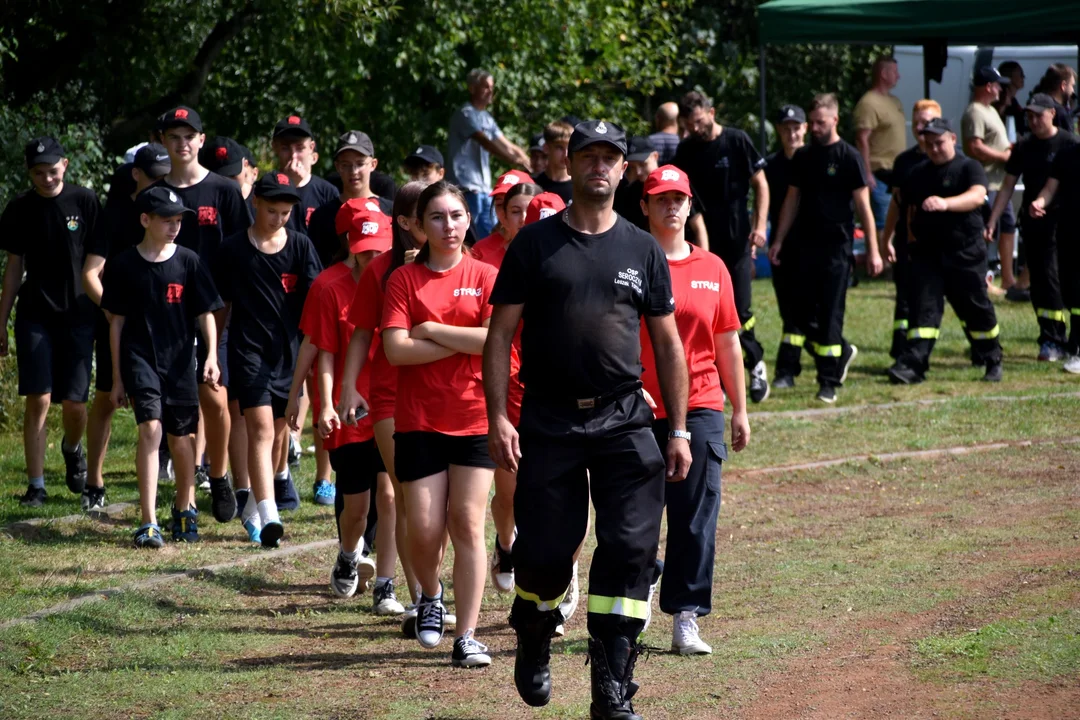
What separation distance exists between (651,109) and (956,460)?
18.6 m

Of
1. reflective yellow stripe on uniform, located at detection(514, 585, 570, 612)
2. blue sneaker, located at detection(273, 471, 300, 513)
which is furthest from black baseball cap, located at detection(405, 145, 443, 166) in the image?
reflective yellow stripe on uniform, located at detection(514, 585, 570, 612)

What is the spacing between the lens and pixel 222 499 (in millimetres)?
9445

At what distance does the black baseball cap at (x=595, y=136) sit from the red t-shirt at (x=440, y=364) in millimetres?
1124

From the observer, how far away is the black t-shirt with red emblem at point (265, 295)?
350 inches

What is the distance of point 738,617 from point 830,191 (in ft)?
21.9

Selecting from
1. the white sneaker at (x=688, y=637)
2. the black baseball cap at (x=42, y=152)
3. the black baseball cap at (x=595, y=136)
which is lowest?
the white sneaker at (x=688, y=637)

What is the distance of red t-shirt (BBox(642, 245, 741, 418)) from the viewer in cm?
646

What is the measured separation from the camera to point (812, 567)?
801 centimetres

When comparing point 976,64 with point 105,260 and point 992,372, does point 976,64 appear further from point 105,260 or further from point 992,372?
point 105,260

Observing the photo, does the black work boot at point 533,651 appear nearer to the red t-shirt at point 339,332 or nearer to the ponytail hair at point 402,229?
the ponytail hair at point 402,229

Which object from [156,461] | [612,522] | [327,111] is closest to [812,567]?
[612,522]

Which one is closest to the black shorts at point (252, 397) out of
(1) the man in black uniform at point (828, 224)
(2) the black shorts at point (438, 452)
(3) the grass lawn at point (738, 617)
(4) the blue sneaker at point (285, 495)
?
(3) the grass lawn at point (738, 617)

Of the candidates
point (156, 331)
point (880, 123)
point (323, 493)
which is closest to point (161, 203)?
point (156, 331)

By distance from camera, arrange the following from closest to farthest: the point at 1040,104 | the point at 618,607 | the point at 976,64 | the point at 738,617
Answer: the point at 618,607 < the point at 738,617 < the point at 1040,104 < the point at 976,64
